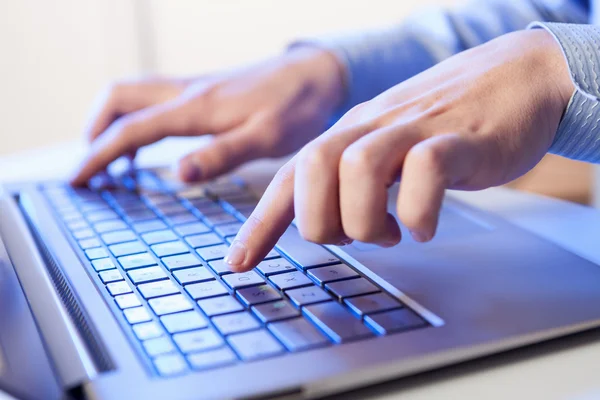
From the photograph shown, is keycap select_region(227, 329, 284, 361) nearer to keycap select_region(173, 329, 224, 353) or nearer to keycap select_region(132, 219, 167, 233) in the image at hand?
keycap select_region(173, 329, 224, 353)

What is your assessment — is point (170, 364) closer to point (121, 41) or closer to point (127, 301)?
point (127, 301)

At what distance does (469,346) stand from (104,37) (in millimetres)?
1609

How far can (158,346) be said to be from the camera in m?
0.34

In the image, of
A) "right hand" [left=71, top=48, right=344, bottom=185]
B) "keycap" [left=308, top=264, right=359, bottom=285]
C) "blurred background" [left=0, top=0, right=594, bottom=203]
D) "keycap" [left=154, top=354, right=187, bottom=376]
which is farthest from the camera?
"blurred background" [left=0, top=0, right=594, bottom=203]

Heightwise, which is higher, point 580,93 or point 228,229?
point 580,93

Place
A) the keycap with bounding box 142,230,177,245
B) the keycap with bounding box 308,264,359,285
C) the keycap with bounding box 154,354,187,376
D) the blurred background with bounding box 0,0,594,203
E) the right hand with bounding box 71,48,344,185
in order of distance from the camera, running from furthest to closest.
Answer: the blurred background with bounding box 0,0,594,203 < the right hand with bounding box 71,48,344,185 < the keycap with bounding box 142,230,177,245 < the keycap with bounding box 308,264,359,285 < the keycap with bounding box 154,354,187,376

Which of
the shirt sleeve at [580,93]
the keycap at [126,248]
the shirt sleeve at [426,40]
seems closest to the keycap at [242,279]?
the keycap at [126,248]

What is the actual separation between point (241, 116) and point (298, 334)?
0.47 metres

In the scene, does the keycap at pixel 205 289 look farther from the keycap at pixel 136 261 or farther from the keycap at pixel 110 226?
the keycap at pixel 110 226

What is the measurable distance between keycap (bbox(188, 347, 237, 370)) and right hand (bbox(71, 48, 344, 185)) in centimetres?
41

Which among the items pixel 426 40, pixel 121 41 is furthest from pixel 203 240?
pixel 121 41

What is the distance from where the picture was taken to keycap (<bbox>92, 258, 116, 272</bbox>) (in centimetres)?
46

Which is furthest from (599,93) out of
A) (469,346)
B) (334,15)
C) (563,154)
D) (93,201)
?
(334,15)

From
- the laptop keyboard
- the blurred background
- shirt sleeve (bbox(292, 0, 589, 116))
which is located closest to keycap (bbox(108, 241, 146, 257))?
the laptop keyboard
